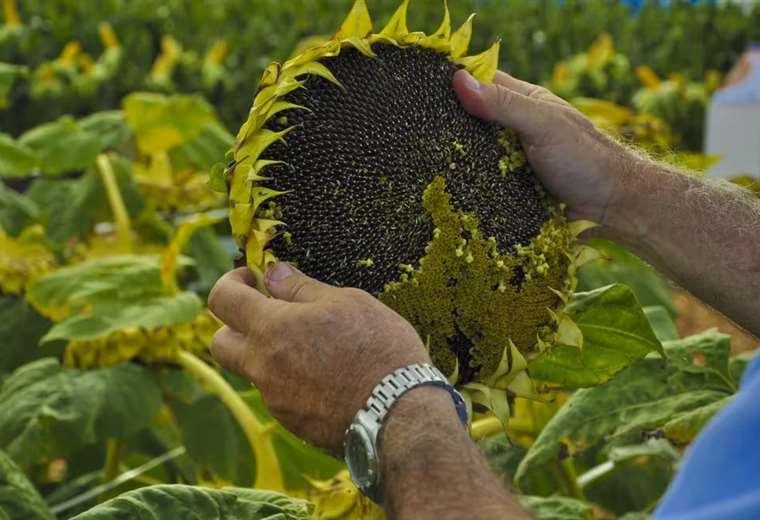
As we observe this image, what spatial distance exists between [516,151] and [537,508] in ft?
1.84

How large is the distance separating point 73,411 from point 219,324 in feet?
1.01

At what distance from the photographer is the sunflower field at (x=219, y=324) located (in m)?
1.32

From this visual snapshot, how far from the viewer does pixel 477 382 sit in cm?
133

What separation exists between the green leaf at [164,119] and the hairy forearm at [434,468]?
170cm

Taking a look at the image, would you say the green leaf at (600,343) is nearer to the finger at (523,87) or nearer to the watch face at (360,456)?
the finger at (523,87)

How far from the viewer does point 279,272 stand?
4.23 ft

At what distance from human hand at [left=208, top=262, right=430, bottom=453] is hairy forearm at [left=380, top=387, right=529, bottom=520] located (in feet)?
0.16

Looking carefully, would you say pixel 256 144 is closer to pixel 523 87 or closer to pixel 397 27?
pixel 397 27

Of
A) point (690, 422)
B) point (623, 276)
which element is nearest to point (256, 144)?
point (690, 422)

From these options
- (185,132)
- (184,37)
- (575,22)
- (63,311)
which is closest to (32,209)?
(185,132)

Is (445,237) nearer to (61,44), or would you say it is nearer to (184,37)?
(61,44)

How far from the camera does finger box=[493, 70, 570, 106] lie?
1.54 m

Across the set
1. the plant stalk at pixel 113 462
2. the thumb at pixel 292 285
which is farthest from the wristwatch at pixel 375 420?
the plant stalk at pixel 113 462

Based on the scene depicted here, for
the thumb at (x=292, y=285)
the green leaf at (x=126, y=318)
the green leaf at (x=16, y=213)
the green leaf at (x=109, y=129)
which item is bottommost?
the green leaf at (x=16, y=213)
